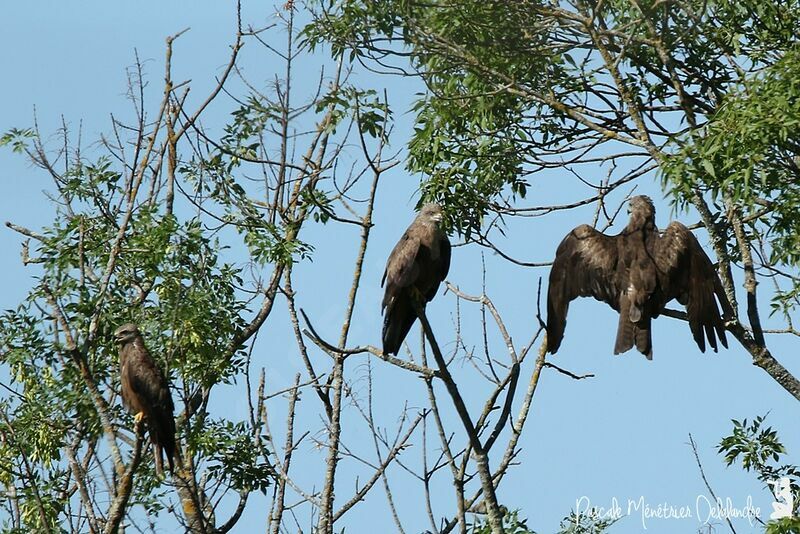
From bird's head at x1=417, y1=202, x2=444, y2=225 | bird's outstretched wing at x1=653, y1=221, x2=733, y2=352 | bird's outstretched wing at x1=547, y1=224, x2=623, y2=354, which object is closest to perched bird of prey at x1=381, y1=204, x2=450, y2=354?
bird's head at x1=417, y1=202, x2=444, y2=225

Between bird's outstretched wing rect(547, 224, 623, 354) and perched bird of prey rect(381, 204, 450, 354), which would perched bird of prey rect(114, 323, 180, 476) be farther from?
bird's outstretched wing rect(547, 224, 623, 354)

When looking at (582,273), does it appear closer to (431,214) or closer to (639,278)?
(639,278)

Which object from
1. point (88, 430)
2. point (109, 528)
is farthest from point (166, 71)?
point (109, 528)

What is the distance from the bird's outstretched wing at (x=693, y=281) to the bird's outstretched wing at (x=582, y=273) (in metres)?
0.38

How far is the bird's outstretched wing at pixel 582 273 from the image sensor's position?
9.38 metres

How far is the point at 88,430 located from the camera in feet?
28.7

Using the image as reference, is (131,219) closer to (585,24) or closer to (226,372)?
(226,372)

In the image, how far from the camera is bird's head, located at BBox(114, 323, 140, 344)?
9.12 metres

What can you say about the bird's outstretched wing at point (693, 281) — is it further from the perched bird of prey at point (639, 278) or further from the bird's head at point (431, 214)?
the bird's head at point (431, 214)

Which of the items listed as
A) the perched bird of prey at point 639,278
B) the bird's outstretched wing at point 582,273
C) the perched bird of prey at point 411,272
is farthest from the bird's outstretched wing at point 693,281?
the perched bird of prey at point 411,272

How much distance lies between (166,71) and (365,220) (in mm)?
2139

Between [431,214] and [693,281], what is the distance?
194 centimetres

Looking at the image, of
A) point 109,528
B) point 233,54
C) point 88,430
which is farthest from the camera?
point 233,54

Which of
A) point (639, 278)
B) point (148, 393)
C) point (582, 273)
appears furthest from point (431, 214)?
point (148, 393)
